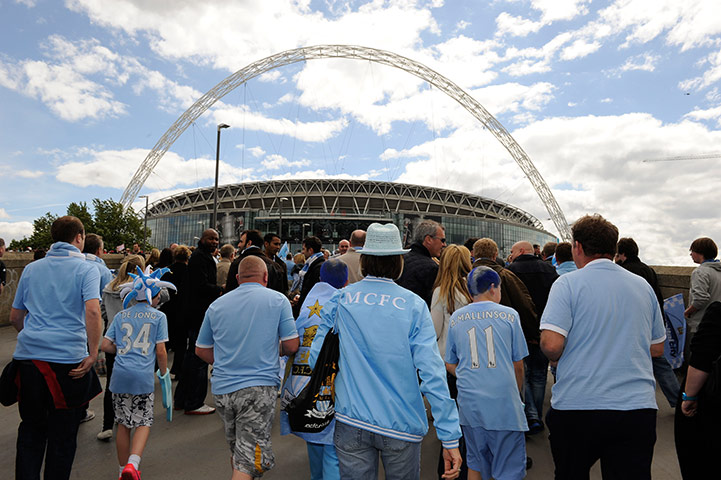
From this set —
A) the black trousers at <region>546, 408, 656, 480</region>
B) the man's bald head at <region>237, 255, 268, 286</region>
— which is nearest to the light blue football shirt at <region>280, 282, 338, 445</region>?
the man's bald head at <region>237, 255, 268, 286</region>

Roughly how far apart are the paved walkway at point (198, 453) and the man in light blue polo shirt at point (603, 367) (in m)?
1.76

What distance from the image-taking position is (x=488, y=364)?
3.14 meters

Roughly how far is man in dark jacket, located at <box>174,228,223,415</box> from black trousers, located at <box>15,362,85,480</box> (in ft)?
7.90

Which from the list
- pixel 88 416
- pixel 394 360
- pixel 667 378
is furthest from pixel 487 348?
pixel 88 416

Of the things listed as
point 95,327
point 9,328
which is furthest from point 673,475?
point 9,328

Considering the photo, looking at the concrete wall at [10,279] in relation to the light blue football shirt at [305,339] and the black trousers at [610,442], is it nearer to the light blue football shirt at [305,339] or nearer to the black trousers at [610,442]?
the light blue football shirt at [305,339]

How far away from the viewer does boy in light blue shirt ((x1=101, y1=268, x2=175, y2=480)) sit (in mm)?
3785

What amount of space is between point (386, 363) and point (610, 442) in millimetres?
1389

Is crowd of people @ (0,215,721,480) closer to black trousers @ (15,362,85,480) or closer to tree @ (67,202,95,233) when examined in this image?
black trousers @ (15,362,85,480)

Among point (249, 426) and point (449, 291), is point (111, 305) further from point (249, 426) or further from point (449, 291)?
point (449, 291)

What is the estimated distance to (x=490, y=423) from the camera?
3035 millimetres

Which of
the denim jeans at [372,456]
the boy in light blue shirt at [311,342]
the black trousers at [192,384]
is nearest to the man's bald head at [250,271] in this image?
the boy in light blue shirt at [311,342]

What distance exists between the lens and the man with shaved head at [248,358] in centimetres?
312

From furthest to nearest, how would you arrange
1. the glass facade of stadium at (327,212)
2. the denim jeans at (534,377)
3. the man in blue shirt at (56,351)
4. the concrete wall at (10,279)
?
the glass facade of stadium at (327,212) → the concrete wall at (10,279) → the denim jeans at (534,377) → the man in blue shirt at (56,351)
